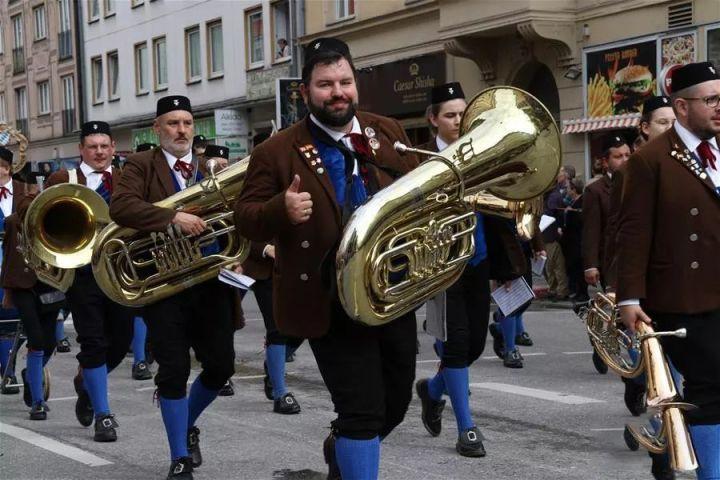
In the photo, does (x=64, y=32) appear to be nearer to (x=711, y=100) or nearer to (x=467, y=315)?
(x=467, y=315)

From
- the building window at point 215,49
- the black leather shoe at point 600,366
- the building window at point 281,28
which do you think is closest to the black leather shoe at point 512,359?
the black leather shoe at point 600,366

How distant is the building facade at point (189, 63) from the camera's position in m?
32.8

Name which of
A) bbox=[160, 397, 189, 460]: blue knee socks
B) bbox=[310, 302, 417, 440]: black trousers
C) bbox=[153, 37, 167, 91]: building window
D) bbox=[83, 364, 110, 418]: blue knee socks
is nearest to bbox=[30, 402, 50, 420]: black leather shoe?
bbox=[83, 364, 110, 418]: blue knee socks

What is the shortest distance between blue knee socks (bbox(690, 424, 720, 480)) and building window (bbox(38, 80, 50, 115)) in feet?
155

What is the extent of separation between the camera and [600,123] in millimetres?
20688

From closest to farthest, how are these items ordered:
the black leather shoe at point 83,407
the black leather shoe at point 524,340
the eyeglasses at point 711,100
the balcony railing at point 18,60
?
the eyeglasses at point 711,100 → the black leather shoe at point 83,407 → the black leather shoe at point 524,340 → the balcony railing at point 18,60

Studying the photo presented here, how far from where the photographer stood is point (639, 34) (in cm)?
2000

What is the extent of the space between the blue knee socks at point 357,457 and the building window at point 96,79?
41.4 meters

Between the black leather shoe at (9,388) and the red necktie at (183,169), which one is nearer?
the red necktie at (183,169)

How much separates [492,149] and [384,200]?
2.18 ft

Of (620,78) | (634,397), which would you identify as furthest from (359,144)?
(620,78)

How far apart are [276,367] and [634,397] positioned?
96.0 inches

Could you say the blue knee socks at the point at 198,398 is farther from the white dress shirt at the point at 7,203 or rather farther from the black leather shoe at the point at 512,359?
the black leather shoe at the point at 512,359

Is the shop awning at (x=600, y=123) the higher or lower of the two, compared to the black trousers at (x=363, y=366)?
higher
